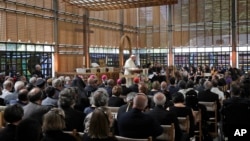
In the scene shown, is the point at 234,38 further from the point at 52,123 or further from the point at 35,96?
the point at 52,123

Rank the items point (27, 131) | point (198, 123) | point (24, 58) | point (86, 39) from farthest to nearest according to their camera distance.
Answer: point (86, 39)
point (24, 58)
point (198, 123)
point (27, 131)

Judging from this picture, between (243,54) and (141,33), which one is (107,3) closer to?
(141,33)

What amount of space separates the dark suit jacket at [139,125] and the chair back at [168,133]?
170 mm

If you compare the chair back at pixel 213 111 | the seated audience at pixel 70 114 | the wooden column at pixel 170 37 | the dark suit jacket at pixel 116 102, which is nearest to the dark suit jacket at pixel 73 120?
the seated audience at pixel 70 114

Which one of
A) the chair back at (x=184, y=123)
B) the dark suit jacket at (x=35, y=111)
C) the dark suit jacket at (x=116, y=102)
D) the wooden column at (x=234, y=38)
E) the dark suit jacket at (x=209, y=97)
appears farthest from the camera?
the wooden column at (x=234, y=38)

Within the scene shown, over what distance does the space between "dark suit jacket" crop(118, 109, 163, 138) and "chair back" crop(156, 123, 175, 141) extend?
6.7 inches

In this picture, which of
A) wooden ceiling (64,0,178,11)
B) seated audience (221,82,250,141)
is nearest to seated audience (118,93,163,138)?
seated audience (221,82,250,141)

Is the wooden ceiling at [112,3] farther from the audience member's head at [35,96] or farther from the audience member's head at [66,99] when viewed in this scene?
the audience member's head at [66,99]

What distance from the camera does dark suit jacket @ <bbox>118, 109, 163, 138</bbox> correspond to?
4.46 m

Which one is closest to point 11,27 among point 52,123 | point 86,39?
point 86,39

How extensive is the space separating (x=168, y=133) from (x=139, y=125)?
53cm

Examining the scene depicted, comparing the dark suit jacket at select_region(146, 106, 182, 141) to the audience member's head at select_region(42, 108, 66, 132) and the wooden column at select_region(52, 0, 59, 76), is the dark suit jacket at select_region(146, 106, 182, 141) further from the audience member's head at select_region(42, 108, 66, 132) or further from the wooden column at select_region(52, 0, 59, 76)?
the wooden column at select_region(52, 0, 59, 76)

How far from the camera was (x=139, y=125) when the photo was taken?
4.46m

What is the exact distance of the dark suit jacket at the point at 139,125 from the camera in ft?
14.6
